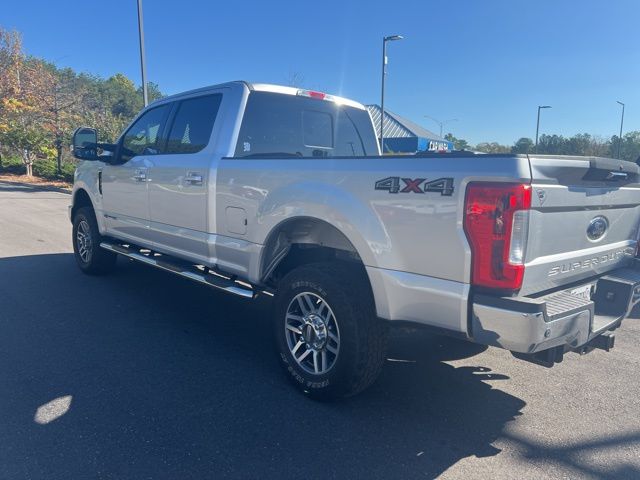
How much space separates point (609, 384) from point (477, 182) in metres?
2.35

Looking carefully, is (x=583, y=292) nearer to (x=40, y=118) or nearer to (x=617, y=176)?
(x=617, y=176)

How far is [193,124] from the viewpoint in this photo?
4457mm

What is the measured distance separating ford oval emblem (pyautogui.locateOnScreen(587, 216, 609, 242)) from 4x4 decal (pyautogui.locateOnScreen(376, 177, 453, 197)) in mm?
1061

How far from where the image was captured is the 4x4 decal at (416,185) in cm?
246

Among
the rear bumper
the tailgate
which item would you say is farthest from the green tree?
the rear bumper

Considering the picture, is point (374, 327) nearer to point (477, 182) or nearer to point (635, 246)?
point (477, 182)

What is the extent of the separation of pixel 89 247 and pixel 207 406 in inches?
155

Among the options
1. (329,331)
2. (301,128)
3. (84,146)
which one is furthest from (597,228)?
(84,146)

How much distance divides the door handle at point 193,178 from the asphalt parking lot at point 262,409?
1.39m

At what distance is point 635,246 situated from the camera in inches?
137

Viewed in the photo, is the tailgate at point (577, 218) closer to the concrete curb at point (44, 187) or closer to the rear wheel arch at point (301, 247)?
the rear wheel arch at point (301, 247)

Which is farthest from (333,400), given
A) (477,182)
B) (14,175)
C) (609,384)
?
(14,175)

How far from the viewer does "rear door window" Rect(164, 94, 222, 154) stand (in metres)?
4.25

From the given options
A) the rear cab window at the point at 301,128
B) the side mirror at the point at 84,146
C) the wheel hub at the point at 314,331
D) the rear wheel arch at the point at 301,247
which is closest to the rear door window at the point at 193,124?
the rear cab window at the point at 301,128
